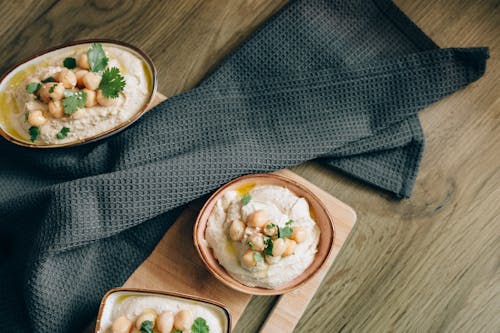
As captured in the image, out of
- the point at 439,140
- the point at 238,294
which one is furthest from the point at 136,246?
the point at 439,140

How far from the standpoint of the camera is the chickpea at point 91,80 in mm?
1358

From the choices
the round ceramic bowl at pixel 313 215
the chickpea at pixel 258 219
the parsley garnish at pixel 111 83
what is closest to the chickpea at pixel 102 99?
the parsley garnish at pixel 111 83

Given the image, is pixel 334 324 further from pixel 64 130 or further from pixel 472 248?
pixel 64 130

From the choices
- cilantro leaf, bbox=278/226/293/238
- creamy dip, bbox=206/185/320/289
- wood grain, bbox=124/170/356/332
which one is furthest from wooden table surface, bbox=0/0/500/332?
cilantro leaf, bbox=278/226/293/238

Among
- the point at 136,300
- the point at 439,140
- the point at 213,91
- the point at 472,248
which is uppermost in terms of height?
the point at 439,140

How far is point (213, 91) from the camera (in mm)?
1493

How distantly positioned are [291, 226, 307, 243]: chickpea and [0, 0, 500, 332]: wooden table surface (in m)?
0.28

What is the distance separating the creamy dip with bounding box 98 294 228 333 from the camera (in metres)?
1.27

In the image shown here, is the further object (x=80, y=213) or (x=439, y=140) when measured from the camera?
(x=439, y=140)

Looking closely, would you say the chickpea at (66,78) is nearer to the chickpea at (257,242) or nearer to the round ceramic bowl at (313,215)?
the round ceramic bowl at (313,215)

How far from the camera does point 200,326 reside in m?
1.24

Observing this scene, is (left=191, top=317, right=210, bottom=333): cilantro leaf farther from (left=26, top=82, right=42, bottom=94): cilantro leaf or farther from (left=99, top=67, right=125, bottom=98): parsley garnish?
(left=26, top=82, right=42, bottom=94): cilantro leaf

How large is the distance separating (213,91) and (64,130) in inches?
17.6

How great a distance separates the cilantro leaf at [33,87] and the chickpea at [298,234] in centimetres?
83
